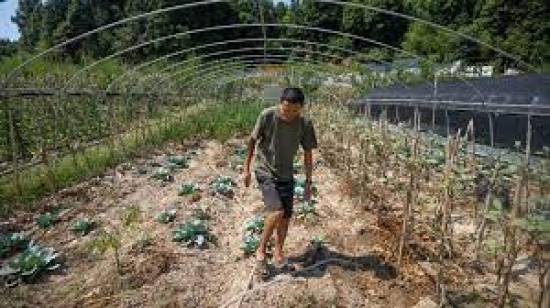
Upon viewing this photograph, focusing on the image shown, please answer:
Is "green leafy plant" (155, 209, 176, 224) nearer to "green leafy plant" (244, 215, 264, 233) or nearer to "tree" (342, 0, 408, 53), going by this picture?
"green leafy plant" (244, 215, 264, 233)

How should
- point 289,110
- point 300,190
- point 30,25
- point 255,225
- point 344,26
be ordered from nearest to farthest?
point 289,110
point 255,225
point 300,190
point 344,26
point 30,25

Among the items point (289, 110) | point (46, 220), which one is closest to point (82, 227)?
point (46, 220)

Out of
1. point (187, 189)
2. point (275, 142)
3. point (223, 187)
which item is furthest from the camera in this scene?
point (223, 187)

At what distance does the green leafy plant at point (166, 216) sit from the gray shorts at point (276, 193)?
5.62ft

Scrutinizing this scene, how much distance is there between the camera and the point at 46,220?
6.25 metres

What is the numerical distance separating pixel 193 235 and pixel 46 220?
5.06 ft

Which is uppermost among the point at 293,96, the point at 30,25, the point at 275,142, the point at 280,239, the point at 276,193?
the point at 30,25

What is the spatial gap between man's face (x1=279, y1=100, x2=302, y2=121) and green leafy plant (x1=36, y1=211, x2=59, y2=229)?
275cm

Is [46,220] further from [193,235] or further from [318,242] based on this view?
[318,242]

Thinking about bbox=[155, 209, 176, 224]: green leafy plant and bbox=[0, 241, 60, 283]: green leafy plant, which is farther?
bbox=[155, 209, 176, 224]: green leafy plant

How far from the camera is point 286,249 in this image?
18.1 ft

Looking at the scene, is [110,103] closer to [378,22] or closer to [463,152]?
[463,152]

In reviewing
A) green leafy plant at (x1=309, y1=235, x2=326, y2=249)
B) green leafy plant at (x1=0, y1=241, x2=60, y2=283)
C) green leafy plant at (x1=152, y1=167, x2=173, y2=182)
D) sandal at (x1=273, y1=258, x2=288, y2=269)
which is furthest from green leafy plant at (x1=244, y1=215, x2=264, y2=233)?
green leafy plant at (x1=152, y1=167, x2=173, y2=182)

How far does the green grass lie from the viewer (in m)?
7.37
